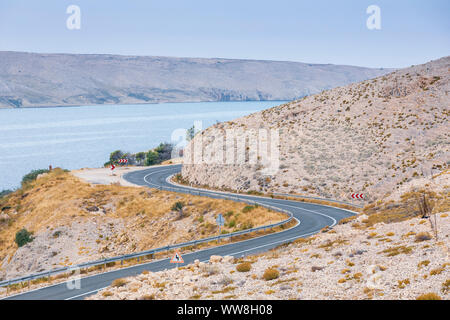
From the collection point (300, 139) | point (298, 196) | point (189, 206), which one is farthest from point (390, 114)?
point (189, 206)

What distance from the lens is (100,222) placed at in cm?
4600

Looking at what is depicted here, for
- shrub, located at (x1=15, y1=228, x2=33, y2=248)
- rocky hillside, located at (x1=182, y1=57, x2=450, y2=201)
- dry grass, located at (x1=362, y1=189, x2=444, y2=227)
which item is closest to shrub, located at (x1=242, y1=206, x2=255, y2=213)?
dry grass, located at (x1=362, y1=189, x2=444, y2=227)

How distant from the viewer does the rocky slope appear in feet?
45.8

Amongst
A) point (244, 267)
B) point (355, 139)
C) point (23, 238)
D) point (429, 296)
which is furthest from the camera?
point (355, 139)

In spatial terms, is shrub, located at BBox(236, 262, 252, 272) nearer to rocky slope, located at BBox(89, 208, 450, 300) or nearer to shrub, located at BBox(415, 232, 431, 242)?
rocky slope, located at BBox(89, 208, 450, 300)

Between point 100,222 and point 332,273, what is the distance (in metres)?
34.2

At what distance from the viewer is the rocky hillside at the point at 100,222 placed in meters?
39.1

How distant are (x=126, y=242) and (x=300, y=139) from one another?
34149 millimetres

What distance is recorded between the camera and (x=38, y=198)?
55.6 meters

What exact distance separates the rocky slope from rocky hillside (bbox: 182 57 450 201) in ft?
85.8

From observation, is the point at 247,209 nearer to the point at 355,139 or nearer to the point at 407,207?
the point at 407,207

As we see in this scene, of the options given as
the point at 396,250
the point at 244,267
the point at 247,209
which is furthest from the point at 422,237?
the point at 247,209
